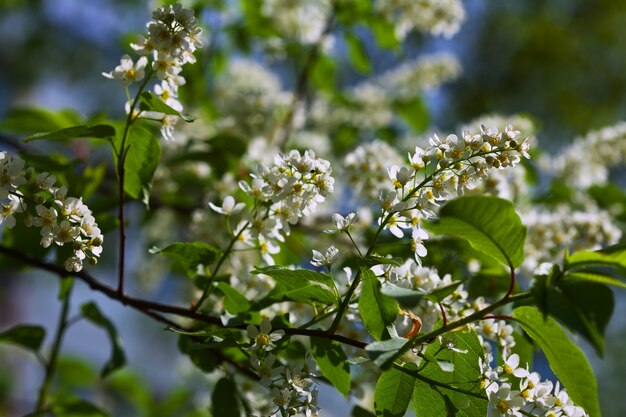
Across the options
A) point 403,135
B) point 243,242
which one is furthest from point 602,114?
point 243,242

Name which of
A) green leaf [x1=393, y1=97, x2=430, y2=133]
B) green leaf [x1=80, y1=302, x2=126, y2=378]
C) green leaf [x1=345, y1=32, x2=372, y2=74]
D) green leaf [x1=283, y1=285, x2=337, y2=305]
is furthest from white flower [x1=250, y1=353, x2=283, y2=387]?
green leaf [x1=393, y1=97, x2=430, y2=133]

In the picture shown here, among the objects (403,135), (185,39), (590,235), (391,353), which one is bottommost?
(391,353)

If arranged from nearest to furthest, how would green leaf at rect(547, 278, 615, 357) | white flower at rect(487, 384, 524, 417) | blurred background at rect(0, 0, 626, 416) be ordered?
green leaf at rect(547, 278, 615, 357) → white flower at rect(487, 384, 524, 417) → blurred background at rect(0, 0, 626, 416)

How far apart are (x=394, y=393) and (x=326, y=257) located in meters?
0.25

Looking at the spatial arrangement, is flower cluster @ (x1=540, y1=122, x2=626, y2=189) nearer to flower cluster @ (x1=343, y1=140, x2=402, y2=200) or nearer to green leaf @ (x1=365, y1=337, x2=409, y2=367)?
flower cluster @ (x1=343, y1=140, x2=402, y2=200)

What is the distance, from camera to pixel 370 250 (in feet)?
3.55

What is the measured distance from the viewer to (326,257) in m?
1.21

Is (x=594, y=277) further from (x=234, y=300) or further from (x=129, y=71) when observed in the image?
(x=129, y=71)

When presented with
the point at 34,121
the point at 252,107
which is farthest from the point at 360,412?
the point at 252,107

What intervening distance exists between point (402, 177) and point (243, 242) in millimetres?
404

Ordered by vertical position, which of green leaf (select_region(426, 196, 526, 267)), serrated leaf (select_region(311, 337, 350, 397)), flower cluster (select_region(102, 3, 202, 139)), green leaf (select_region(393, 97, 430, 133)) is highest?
green leaf (select_region(393, 97, 430, 133))

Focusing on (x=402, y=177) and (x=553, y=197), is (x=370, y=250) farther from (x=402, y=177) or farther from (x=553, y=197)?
(x=553, y=197)

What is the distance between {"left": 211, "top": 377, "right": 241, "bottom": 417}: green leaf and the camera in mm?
1384

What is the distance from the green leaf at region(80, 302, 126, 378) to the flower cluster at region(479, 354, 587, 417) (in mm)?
911
